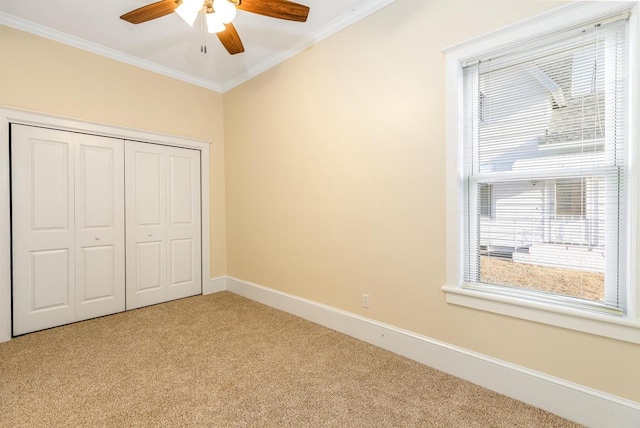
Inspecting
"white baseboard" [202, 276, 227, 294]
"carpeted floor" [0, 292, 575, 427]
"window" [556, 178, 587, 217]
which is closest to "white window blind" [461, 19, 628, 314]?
"window" [556, 178, 587, 217]

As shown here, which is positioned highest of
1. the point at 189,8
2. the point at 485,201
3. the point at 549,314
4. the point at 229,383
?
the point at 189,8

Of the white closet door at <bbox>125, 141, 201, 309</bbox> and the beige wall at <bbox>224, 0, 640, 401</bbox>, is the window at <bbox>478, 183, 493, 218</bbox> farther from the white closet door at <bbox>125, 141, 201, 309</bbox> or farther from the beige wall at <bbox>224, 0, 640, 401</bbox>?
the white closet door at <bbox>125, 141, 201, 309</bbox>

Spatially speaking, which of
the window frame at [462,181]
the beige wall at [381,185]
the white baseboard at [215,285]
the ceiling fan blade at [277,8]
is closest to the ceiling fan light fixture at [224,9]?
the ceiling fan blade at [277,8]

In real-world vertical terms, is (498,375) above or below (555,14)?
below

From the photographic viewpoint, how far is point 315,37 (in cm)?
294

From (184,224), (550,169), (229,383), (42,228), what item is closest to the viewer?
(550,169)

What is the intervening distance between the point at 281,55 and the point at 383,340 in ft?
9.97

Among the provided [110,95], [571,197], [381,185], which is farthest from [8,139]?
[571,197]

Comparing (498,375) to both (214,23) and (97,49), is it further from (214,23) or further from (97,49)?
(97,49)

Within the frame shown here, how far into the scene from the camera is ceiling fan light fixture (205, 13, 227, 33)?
197 centimetres

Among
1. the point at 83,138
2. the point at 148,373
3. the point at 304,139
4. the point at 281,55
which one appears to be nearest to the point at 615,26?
the point at 304,139

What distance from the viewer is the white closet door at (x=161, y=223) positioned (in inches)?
138

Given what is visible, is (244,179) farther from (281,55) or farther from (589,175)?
(589,175)

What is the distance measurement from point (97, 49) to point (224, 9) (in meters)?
2.25
